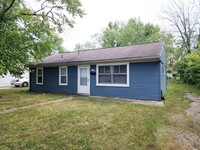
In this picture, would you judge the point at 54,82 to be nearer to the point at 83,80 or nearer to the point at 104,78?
the point at 83,80

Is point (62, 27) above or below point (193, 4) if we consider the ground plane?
below

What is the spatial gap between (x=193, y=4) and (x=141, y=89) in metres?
22.1

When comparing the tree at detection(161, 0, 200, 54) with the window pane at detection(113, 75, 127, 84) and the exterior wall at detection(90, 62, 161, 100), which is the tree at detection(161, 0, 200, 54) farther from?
the window pane at detection(113, 75, 127, 84)

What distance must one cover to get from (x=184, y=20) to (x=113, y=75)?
2245 centimetres

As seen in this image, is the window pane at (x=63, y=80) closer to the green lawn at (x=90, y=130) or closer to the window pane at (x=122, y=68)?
the window pane at (x=122, y=68)

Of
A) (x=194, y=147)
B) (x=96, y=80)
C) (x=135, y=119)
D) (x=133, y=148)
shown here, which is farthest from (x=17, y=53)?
(x=194, y=147)

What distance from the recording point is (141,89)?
8672 mm

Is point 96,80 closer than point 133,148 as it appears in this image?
No

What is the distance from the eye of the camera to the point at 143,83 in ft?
28.3

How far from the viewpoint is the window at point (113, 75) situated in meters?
9.20

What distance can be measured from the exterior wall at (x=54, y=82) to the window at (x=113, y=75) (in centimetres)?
210

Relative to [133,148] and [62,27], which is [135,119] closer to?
[133,148]

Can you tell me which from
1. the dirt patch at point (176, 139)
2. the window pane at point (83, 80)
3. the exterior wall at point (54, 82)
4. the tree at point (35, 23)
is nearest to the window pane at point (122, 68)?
the window pane at point (83, 80)

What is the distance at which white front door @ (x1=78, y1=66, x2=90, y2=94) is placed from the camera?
10586mm
